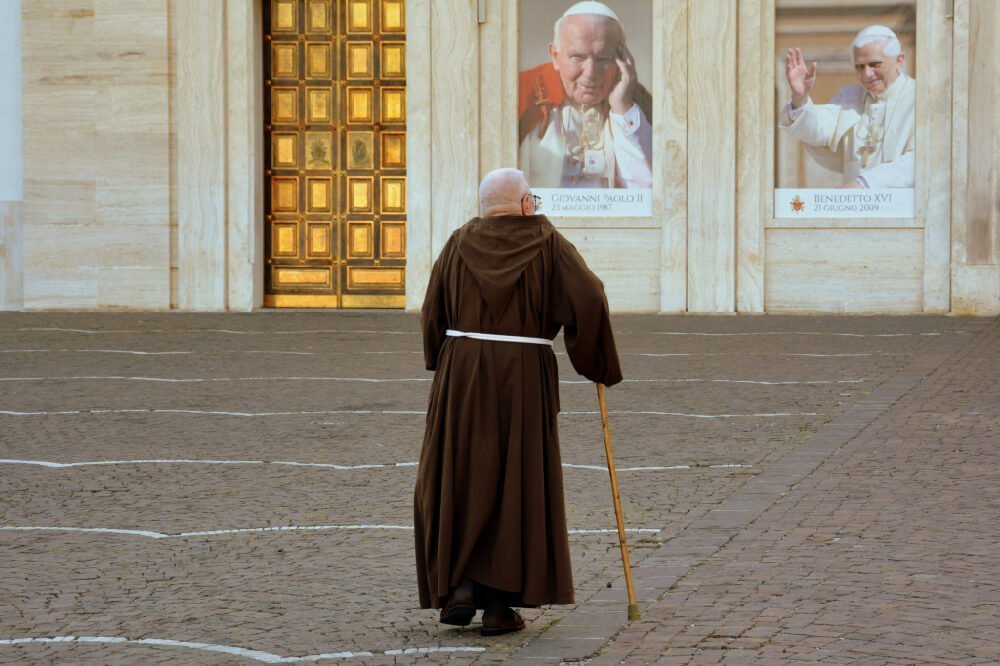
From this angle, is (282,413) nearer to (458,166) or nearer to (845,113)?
(458,166)

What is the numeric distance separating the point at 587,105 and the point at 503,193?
1615cm

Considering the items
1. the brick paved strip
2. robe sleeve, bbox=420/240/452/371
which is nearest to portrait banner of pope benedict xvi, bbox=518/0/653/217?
the brick paved strip

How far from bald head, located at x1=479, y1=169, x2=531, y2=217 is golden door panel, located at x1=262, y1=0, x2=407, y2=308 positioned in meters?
16.9

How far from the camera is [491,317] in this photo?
6.18 m

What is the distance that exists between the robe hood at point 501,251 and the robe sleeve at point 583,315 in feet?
0.32

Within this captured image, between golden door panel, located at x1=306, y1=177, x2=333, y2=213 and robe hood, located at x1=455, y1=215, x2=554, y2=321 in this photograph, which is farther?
golden door panel, located at x1=306, y1=177, x2=333, y2=213

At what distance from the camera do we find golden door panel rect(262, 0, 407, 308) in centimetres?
2300

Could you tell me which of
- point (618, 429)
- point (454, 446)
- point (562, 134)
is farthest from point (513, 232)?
point (562, 134)

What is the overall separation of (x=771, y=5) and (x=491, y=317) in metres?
16.3

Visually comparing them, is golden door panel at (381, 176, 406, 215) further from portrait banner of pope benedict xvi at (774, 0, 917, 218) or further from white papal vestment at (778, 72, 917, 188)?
white papal vestment at (778, 72, 917, 188)

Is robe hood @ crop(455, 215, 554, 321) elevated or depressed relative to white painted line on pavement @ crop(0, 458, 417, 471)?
elevated

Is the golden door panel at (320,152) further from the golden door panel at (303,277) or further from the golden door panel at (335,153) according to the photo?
the golden door panel at (303,277)

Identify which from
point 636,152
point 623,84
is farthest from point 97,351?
point 623,84

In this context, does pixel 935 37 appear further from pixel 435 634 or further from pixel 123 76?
pixel 435 634
